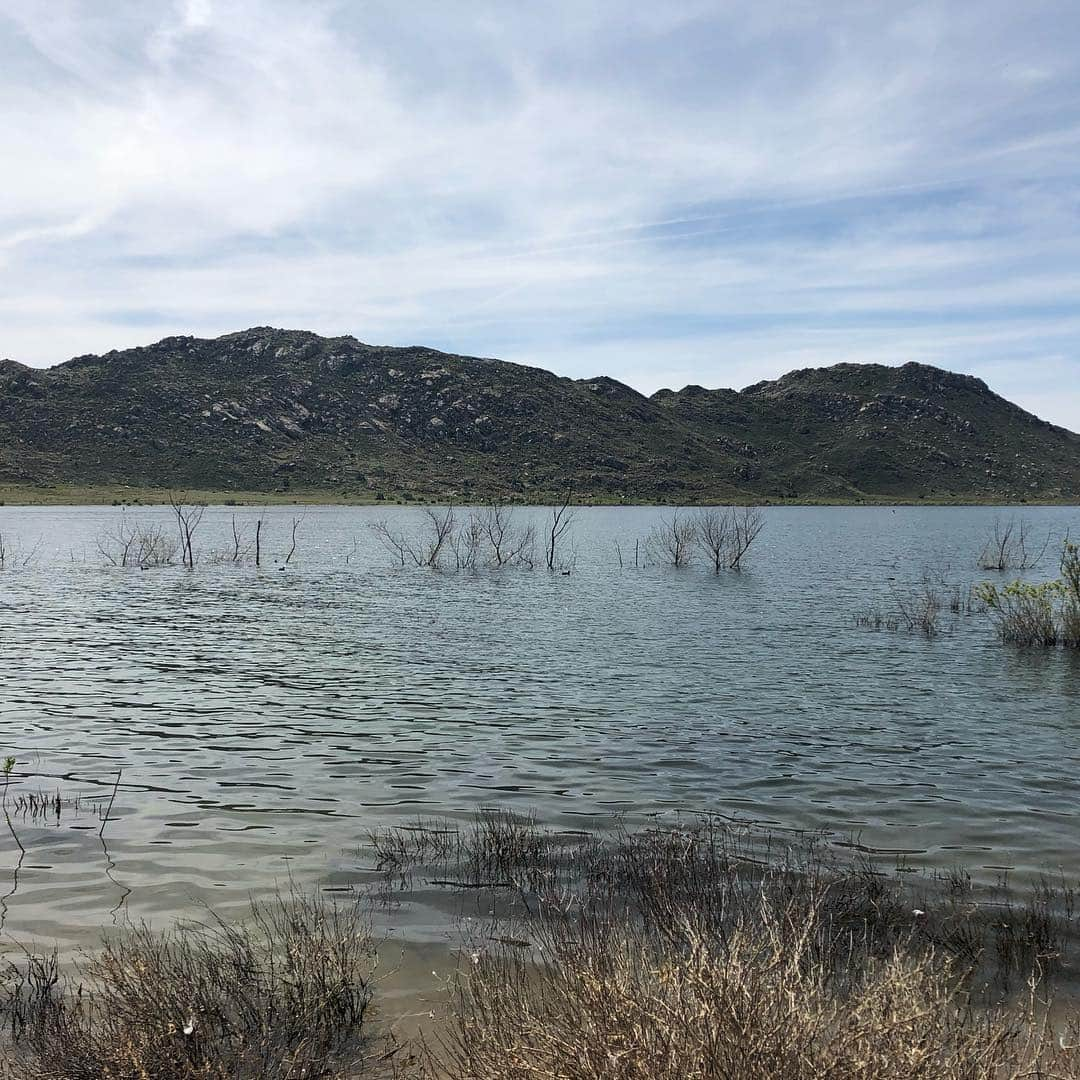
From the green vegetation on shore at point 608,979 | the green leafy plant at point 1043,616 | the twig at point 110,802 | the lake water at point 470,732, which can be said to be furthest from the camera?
the green leafy plant at point 1043,616

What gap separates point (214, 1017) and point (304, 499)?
494 feet

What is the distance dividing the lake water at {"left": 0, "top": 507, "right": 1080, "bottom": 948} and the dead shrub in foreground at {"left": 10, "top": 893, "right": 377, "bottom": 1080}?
1552 millimetres

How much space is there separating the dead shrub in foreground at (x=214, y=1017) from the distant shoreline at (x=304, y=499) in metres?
117

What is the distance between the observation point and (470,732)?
16.5 metres

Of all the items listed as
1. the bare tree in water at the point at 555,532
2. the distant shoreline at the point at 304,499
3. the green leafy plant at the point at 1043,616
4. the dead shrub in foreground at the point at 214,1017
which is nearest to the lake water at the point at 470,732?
the green leafy plant at the point at 1043,616

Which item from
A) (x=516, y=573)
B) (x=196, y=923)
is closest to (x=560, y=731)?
(x=196, y=923)

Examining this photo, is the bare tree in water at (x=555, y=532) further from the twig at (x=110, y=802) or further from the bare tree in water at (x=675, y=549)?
the twig at (x=110, y=802)

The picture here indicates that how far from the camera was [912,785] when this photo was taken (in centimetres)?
1331

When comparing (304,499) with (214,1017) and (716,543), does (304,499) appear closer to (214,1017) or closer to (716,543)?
(716,543)

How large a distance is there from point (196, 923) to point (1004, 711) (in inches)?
651

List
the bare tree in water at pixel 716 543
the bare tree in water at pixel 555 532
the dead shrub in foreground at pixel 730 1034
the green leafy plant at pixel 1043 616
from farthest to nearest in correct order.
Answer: the bare tree in water at pixel 716 543, the bare tree in water at pixel 555 532, the green leafy plant at pixel 1043 616, the dead shrub in foreground at pixel 730 1034

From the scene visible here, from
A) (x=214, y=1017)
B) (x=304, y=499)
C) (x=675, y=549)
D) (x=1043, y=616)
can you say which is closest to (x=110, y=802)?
(x=214, y=1017)

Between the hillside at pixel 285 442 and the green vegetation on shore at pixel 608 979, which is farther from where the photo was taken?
the hillside at pixel 285 442

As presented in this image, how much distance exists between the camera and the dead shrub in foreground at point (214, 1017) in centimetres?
491
